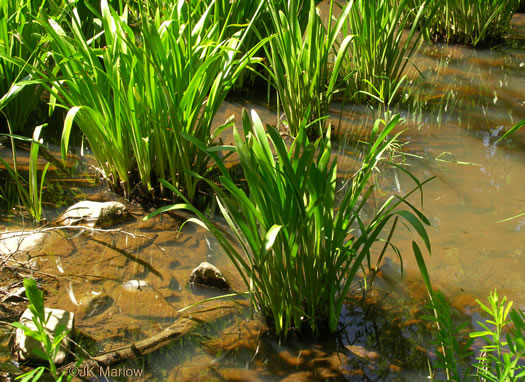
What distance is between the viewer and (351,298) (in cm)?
167

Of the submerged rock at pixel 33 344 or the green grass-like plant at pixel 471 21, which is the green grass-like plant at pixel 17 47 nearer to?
the submerged rock at pixel 33 344

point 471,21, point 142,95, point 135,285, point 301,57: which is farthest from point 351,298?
point 471,21

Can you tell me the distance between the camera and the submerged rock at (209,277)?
1688 millimetres

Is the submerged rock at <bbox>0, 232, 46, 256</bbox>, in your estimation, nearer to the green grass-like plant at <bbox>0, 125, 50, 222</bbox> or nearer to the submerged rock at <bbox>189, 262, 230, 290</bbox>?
the green grass-like plant at <bbox>0, 125, 50, 222</bbox>

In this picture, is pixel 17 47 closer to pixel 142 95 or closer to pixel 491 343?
pixel 142 95

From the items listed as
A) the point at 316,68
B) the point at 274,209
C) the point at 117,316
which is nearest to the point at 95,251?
the point at 117,316

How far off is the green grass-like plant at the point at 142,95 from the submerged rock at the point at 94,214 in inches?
6.1

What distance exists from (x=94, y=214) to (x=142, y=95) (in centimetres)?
44

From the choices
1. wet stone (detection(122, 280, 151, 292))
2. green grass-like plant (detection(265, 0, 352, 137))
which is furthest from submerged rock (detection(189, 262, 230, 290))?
green grass-like plant (detection(265, 0, 352, 137))

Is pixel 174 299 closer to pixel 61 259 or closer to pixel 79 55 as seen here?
pixel 61 259

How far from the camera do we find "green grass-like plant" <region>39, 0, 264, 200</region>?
6.34 feet

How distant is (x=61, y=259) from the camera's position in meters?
1.78

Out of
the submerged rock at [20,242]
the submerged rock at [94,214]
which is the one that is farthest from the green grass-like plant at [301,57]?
the submerged rock at [20,242]

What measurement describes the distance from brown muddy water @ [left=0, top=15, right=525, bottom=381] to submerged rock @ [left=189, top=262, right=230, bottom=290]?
34mm
